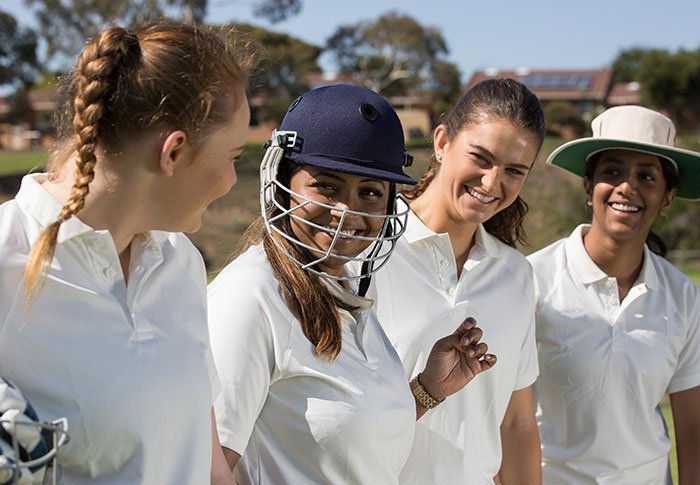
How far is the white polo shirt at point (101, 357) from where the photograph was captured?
167cm

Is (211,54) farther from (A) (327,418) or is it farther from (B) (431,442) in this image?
(B) (431,442)

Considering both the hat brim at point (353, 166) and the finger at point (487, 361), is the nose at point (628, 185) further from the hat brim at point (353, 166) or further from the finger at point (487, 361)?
the hat brim at point (353, 166)

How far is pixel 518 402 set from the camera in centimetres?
311

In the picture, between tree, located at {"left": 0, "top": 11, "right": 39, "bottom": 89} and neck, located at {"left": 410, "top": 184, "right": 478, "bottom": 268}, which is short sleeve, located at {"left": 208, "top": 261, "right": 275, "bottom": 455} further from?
tree, located at {"left": 0, "top": 11, "right": 39, "bottom": 89}

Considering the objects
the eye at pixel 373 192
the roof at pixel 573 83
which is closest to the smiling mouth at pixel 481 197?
the eye at pixel 373 192

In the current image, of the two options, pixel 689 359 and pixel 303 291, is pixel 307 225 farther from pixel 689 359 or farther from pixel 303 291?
pixel 689 359

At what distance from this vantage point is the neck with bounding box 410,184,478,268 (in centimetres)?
299

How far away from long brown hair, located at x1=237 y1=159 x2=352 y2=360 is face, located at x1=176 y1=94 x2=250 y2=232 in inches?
14.3

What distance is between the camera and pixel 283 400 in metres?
2.15

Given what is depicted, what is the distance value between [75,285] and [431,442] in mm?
1322

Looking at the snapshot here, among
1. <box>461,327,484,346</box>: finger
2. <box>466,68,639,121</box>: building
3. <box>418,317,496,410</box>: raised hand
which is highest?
<box>466,68,639,121</box>: building

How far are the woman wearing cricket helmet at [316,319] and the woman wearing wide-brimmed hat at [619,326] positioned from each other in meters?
0.96

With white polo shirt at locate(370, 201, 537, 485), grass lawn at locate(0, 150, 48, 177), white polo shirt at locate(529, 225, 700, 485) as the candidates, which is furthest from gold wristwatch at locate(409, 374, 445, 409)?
grass lawn at locate(0, 150, 48, 177)

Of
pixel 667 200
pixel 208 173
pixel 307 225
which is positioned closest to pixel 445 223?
pixel 307 225
